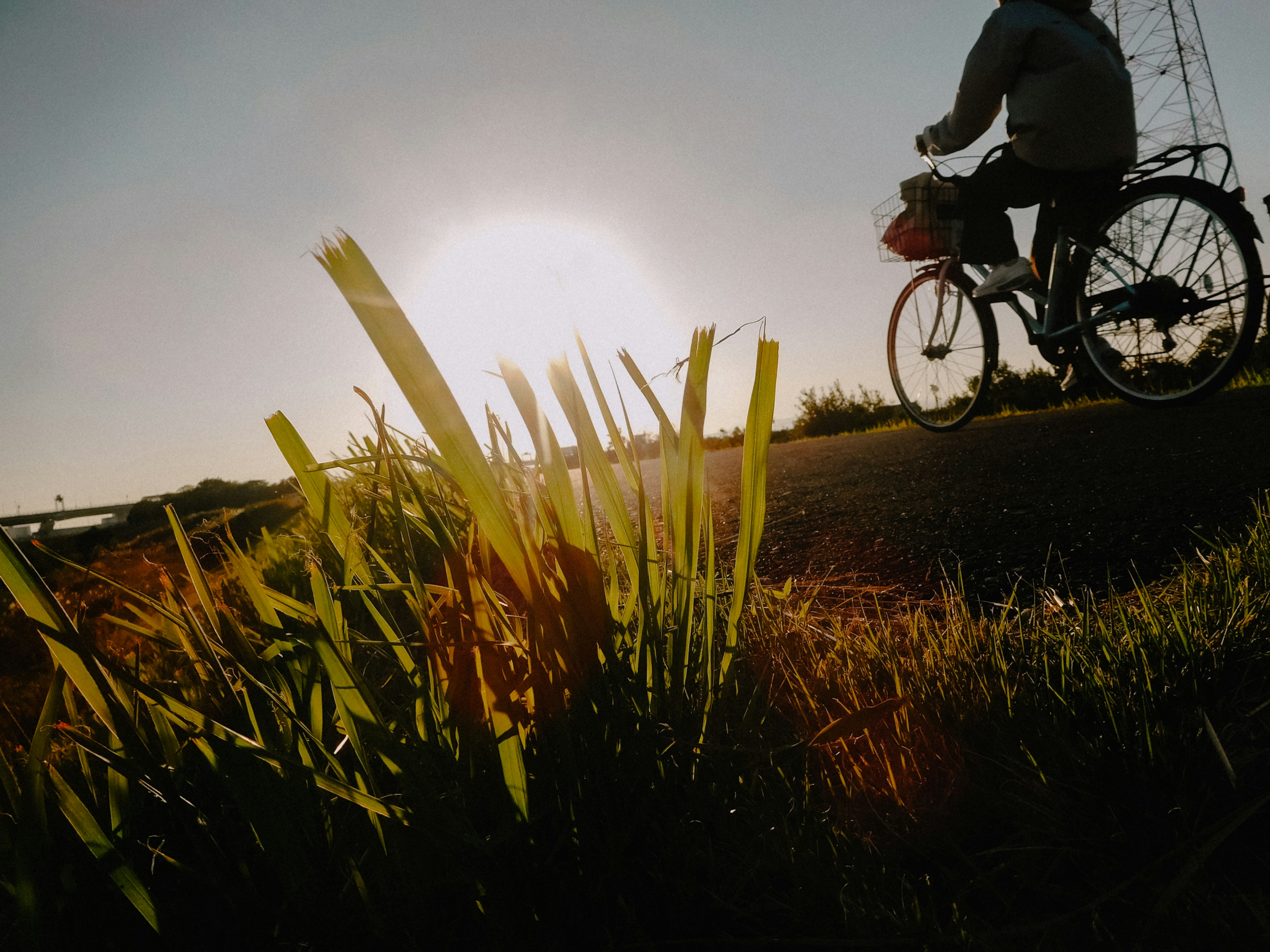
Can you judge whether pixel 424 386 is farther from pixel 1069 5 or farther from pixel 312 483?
pixel 1069 5

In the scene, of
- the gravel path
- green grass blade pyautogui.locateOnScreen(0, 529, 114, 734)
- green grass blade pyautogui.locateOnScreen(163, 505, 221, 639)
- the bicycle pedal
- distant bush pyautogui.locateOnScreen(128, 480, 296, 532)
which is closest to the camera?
green grass blade pyautogui.locateOnScreen(0, 529, 114, 734)

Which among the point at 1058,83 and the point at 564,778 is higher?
the point at 1058,83

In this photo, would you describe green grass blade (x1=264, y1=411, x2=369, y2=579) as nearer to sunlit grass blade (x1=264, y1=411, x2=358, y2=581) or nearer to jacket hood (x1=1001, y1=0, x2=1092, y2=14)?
sunlit grass blade (x1=264, y1=411, x2=358, y2=581)

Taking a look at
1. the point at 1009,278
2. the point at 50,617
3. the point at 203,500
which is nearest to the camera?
the point at 50,617

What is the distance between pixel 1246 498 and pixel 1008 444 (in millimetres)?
1413

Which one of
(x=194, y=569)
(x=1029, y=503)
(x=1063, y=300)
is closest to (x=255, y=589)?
(x=194, y=569)

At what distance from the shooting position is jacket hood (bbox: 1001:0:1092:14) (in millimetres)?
3146

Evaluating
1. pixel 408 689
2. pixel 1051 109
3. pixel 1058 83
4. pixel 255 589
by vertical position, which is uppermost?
pixel 1058 83

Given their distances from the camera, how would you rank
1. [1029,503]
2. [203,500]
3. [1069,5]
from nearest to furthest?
[1029,503] → [1069,5] → [203,500]

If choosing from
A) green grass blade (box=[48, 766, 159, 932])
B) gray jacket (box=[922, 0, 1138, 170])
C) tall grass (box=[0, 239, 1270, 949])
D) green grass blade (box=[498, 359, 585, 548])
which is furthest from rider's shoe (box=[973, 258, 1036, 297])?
green grass blade (box=[48, 766, 159, 932])

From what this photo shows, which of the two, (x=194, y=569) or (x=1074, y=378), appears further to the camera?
(x=1074, y=378)

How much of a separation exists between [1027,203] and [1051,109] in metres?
0.63

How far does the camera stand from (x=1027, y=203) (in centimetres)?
357

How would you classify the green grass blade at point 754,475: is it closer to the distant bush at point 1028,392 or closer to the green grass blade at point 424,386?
the green grass blade at point 424,386
